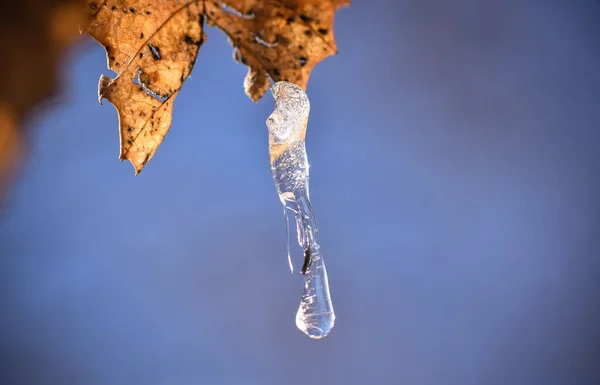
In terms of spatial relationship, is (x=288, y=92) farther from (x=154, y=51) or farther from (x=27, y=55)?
(x=27, y=55)

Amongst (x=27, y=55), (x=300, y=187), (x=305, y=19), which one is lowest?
(x=27, y=55)

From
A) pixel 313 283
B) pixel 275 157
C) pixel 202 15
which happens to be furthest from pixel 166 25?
pixel 313 283

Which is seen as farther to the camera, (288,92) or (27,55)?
(288,92)

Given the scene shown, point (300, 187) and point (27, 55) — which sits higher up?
point (300, 187)

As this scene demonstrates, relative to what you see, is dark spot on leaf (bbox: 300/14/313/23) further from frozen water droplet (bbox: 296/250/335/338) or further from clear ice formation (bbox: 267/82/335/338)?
frozen water droplet (bbox: 296/250/335/338)

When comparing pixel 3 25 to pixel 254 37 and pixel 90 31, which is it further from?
pixel 254 37

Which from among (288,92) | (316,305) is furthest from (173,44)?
(316,305)

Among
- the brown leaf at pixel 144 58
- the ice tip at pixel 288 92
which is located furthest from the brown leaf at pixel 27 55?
the ice tip at pixel 288 92

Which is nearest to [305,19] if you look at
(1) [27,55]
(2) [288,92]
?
(2) [288,92]

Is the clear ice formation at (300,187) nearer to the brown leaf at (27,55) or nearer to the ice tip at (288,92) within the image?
the ice tip at (288,92)
